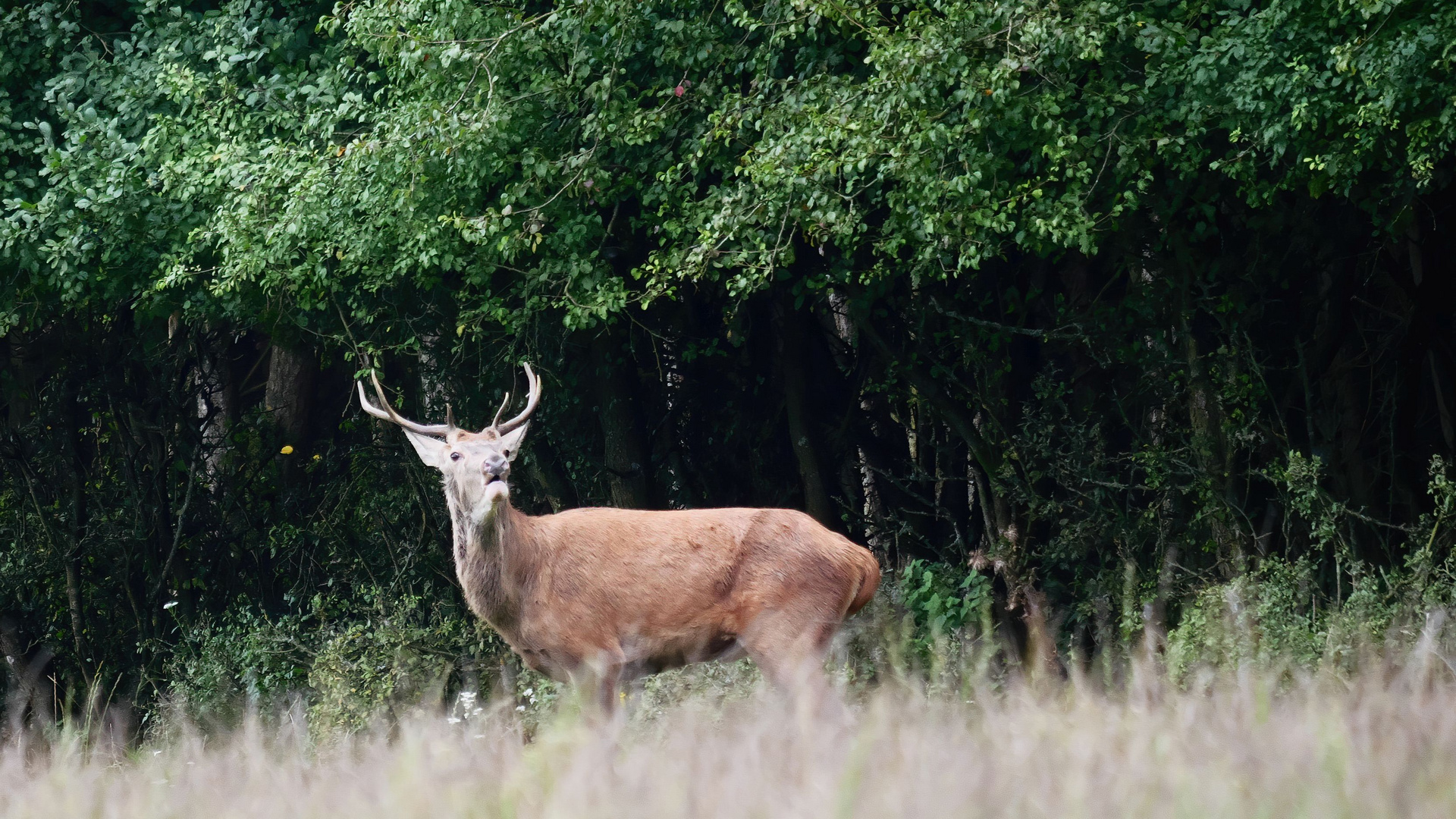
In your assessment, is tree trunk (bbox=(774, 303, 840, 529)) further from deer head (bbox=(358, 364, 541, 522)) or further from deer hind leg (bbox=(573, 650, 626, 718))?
deer hind leg (bbox=(573, 650, 626, 718))

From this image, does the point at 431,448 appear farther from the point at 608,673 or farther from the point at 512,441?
the point at 608,673

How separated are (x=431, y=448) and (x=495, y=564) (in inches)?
24.4

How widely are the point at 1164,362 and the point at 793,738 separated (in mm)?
6304

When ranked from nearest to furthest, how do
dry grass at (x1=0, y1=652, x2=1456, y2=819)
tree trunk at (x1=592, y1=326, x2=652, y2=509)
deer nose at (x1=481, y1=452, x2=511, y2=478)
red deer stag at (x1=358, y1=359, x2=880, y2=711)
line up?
dry grass at (x1=0, y1=652, x2=1456, y2=819) → deer nose at (x1=481, y1=452, x2=511, y2=478) → red deer stag at (x1=358, y1=359, x2=880, y2=711) → tree trunk at (x1=592, y1=326, x2=652, y2=509)

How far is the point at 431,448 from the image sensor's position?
7324 millimetres

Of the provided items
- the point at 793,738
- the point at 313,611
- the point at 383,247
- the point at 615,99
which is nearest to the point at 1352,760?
the point at 793,738

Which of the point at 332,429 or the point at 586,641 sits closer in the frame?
the point at 586,641

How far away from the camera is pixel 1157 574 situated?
902 cm

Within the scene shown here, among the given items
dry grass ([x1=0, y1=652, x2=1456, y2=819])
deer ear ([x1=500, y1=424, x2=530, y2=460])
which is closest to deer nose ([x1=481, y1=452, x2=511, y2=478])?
deer ear ([x1=500, y1=424, x2=530, y2=460])

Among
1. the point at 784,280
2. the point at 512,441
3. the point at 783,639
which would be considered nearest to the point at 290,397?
the point at 784,280

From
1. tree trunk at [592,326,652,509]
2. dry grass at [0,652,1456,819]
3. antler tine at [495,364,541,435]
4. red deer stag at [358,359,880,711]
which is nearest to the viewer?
dry grass at [0,652,1456,819]

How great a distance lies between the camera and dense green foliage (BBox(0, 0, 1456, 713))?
7.30 meters

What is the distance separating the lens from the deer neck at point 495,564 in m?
7.23

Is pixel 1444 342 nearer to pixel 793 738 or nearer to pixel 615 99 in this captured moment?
pixel 615 99
